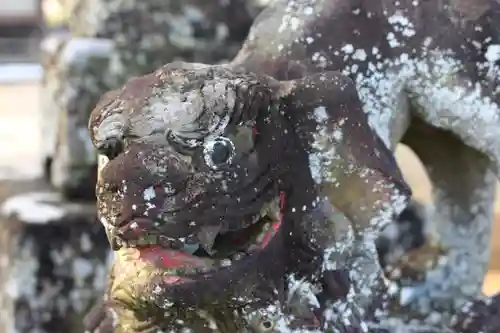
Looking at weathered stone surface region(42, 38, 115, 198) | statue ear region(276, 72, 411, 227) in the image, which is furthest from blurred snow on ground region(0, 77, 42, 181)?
statue ear region(276, 72, 411, 227)

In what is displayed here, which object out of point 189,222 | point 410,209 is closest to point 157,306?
point 189,222

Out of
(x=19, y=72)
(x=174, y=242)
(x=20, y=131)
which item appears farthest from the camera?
(x=19, y=72)

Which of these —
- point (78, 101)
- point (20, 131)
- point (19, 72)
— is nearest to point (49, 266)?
point (78, 101)

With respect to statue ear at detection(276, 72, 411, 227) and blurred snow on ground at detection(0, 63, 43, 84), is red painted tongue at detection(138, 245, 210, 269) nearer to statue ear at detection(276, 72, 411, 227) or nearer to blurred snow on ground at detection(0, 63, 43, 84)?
statue ear at detection(276, 72, 411, 227)

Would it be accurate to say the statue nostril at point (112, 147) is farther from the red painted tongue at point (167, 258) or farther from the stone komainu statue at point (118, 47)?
the stone komainu statue at point (118, 47)

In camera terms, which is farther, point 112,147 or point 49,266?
point 49,266

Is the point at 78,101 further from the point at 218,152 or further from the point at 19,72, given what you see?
the point at 19,72
